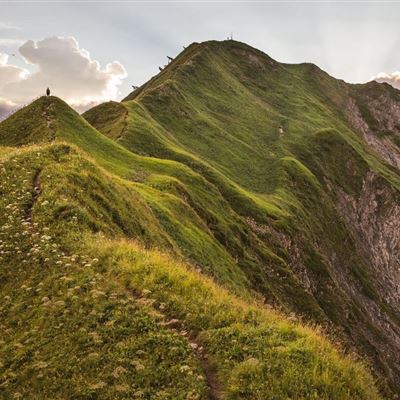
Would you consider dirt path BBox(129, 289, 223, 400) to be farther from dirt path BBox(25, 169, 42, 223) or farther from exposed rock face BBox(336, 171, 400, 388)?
exposed rock face BBox(336, 171, 400, 388)

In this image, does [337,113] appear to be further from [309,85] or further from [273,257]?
[273,257]

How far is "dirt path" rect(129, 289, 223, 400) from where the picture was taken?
39.5 ft

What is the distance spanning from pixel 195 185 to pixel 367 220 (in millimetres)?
70219

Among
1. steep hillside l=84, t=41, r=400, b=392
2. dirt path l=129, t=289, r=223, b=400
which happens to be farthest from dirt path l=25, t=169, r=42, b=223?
steep hillside l=84, t=41, r=400, b=392

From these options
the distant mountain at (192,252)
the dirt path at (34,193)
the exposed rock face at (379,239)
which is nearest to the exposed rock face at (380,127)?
the distant mountain at (192,252)

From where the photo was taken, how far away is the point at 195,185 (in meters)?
59.0

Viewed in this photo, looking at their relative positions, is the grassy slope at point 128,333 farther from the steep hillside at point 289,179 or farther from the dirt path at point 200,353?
the steep hillside at point 289,179

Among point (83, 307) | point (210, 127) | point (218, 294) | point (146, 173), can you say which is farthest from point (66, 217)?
point (210, 127)

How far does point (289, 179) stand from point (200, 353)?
85090 millimetres

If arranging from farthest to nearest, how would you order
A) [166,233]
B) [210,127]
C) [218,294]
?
[210,127], [166,233], [218,294]

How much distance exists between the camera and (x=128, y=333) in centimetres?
1441

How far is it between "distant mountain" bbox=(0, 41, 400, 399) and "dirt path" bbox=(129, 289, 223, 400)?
62 millimetres

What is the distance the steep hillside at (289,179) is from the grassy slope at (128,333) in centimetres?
3103

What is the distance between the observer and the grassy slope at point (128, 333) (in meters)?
12.2
